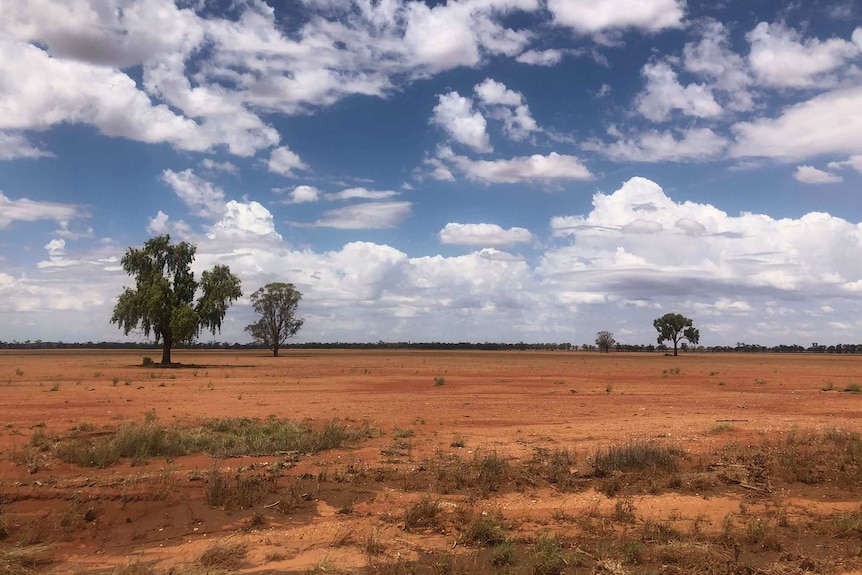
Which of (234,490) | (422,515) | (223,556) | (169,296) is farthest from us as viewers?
(169,296)

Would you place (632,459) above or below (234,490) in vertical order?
above

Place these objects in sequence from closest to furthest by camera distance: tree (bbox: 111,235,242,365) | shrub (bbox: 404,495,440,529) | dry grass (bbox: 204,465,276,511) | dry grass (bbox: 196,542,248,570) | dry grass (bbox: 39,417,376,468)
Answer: dry grass (bbox: 196,542,248,570) → shrub (bbox: 404,495,440,529) → dry grass (bbox: 204,465,276,511) → dry grass (bbox: 39,417,376,468) → tree (bbox: 111,235,242,365)

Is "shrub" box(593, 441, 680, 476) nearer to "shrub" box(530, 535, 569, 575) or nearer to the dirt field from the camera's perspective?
the dirt field

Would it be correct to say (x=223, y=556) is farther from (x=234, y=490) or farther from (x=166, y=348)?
(x=166, y=348)

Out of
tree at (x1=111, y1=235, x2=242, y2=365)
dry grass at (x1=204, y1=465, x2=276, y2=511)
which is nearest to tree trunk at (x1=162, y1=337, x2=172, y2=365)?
tree at (x1=111, y1=235, x2=242, y2=365)

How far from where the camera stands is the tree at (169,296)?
57.0 m

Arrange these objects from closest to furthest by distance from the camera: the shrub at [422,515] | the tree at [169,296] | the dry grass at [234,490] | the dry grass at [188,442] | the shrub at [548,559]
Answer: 1. the shrub at [548,559]
2. the shrub at [422,515]
3. the dry grass at [234,490]
4. the dry grass at [188,442]
5. the tree at [169,296]

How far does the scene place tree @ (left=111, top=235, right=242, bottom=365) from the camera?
56969mm

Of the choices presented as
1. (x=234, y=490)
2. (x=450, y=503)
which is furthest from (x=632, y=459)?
(x=234, y=490)

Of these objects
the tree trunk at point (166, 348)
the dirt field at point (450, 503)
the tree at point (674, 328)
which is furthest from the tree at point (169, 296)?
the tree at point (674, 328)

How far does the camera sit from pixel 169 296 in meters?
58.2

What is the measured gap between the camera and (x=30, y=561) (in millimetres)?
8516

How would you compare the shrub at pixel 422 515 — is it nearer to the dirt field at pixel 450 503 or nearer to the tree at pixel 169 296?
the dirt field at pixel 450 503

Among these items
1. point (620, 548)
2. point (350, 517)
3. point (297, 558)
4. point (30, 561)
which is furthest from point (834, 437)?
point (30, 561)
